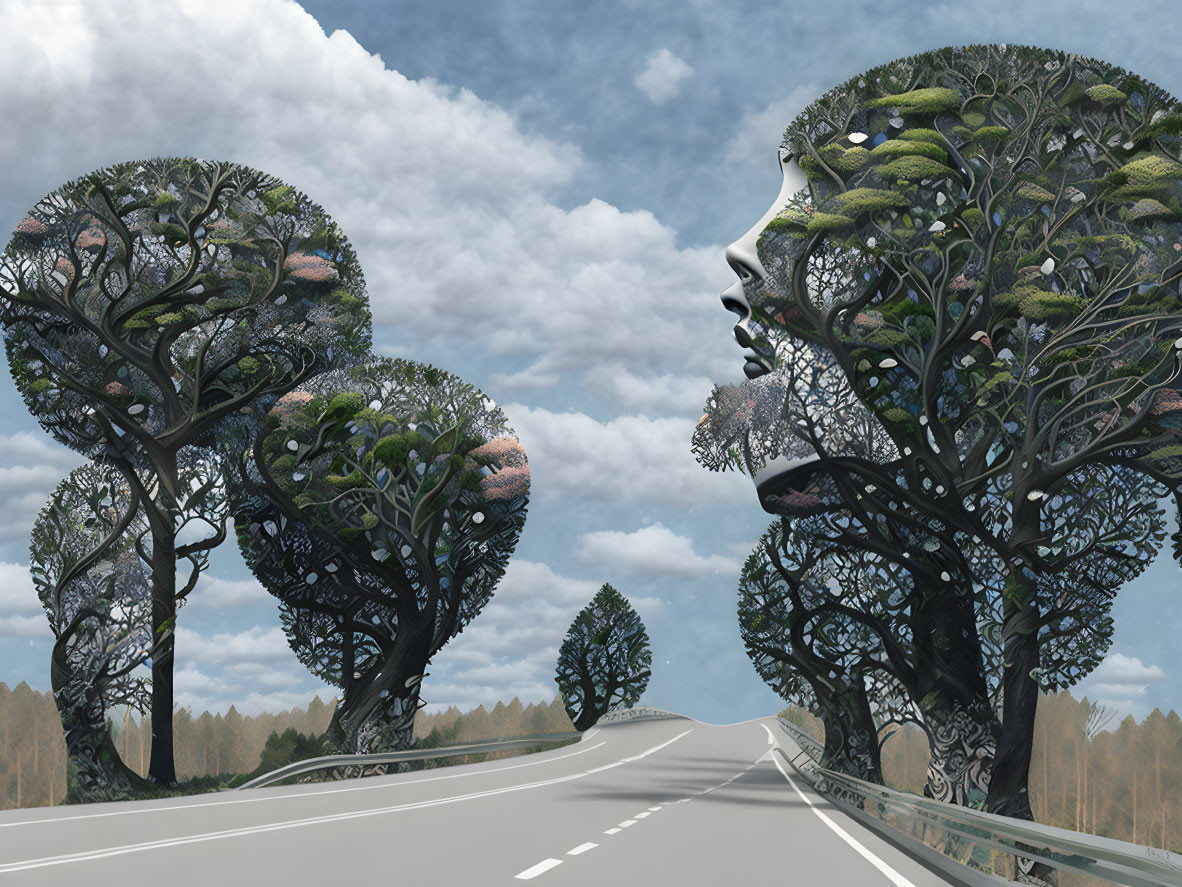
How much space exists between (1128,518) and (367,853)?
23.3 m

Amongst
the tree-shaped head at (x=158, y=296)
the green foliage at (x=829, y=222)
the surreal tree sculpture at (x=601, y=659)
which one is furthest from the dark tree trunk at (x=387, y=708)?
the surreal tree sculpture at (x=601, y=659)

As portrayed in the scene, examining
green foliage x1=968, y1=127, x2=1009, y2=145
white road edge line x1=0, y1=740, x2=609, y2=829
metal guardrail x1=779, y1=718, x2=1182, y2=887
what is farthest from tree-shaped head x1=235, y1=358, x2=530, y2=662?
metal guardrail x1=779, y1=718, x2=1182, y2=887

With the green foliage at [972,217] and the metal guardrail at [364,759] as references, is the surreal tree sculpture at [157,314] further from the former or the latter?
the green foliage at [972,217]

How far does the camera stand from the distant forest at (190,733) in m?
79.7

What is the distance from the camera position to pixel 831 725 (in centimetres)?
4609

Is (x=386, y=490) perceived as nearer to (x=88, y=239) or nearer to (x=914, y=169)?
(x=88, y=239)

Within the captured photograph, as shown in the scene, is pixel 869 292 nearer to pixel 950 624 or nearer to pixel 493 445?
pixel 950 624

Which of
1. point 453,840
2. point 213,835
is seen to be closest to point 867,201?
point 453,840

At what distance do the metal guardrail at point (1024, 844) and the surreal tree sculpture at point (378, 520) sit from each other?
72.9ft

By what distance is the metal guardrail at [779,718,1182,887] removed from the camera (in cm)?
799

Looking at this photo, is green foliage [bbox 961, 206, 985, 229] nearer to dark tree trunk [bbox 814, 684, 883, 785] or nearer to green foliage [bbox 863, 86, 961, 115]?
green foliage [bbox 863, 86, 961, 115]

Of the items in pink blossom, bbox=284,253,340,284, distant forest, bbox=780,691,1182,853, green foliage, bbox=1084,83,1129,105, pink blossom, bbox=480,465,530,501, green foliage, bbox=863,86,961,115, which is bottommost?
distant forest, bbox=780,691,1182,853

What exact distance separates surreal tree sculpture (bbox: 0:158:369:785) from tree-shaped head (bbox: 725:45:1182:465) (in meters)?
16.4

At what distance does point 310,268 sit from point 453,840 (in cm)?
2681
